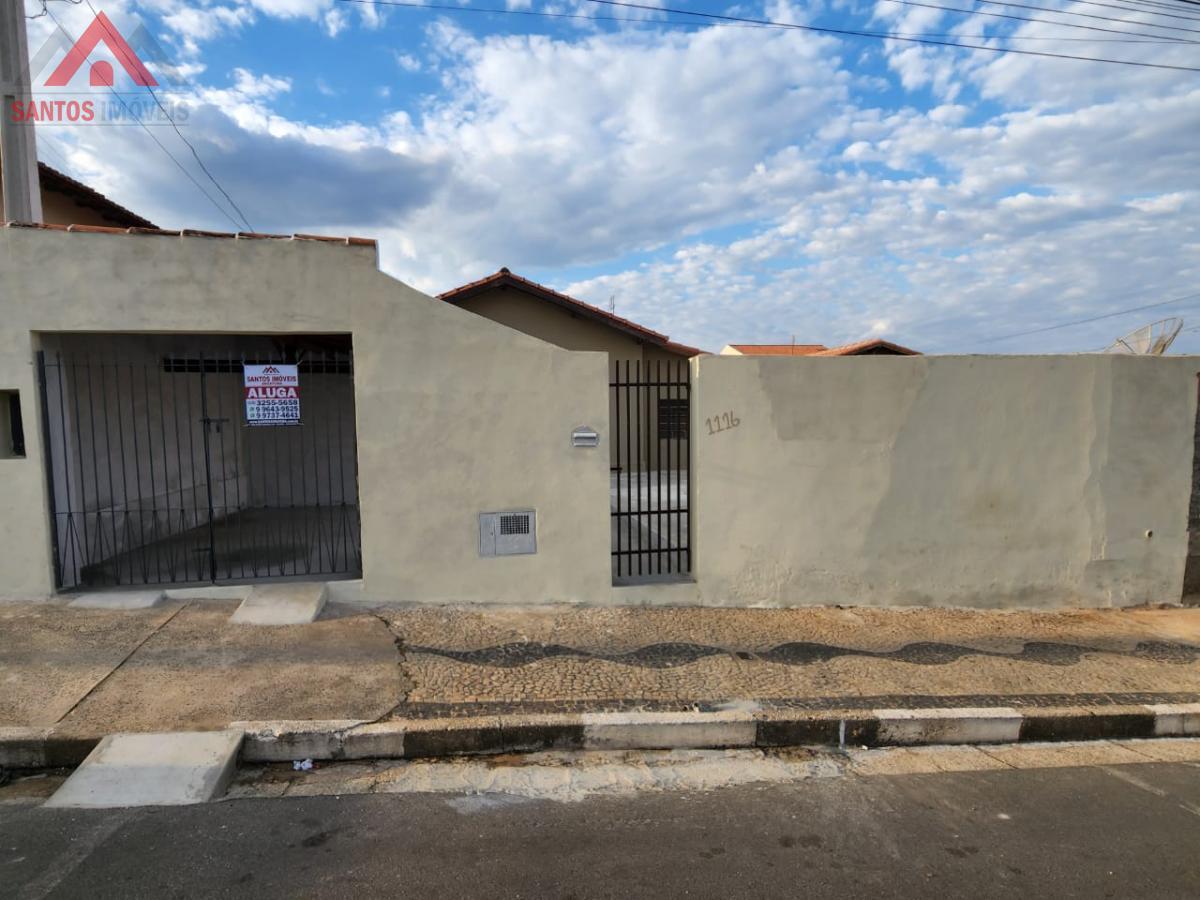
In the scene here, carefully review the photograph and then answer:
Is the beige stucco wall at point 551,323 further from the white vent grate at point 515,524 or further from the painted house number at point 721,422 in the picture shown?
the white vent grate at point 515,524

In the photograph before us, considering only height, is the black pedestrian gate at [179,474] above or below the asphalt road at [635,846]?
above

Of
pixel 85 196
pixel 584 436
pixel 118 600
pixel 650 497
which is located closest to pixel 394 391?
pixel 584 436

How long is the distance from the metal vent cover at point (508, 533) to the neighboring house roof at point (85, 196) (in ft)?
24.3

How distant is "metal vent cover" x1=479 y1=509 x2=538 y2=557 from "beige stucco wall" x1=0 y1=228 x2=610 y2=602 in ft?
0.23

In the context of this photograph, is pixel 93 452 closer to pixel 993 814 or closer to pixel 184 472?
pixel 184 472

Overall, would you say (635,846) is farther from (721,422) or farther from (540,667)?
(721,422)

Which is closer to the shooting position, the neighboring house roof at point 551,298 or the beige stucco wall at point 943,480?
the beige stucco wall at point 943,480

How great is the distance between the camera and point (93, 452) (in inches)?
264

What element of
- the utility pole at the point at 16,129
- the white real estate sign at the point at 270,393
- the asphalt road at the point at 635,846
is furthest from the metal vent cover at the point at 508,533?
the utility pole at the point at 16,129

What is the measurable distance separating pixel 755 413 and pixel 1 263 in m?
6.63

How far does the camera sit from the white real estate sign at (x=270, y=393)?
6.15 meters

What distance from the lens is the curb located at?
3947 mm

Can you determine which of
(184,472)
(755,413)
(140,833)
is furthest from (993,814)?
(184,472)

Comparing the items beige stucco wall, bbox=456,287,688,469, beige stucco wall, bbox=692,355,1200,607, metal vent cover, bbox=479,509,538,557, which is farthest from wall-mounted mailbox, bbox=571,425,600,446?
beige stucco wall, bbox=456,287,688,469
